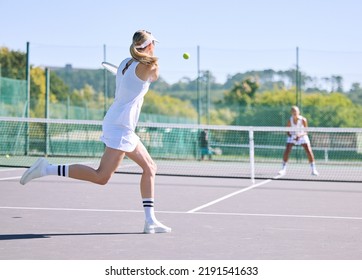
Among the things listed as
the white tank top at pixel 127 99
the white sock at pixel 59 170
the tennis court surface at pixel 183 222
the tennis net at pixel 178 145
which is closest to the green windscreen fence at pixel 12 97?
the tennis net at pixel 178 145

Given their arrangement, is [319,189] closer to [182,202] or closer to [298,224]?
[182,202]

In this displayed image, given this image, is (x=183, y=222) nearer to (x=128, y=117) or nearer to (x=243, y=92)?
(x=128, y=117)

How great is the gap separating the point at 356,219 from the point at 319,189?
442 cm

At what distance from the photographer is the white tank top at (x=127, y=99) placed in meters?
6.50

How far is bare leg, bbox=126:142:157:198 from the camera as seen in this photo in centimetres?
667

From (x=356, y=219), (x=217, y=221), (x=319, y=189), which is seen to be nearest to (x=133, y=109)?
(x=217, y=221)

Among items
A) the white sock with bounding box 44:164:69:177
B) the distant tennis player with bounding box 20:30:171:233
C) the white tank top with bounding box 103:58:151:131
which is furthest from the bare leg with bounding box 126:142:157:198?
the white sock with bounding box 44:164:69:177

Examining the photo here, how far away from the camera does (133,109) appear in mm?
6598

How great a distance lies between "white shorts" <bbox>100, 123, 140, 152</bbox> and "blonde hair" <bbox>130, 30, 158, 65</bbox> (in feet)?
1.96

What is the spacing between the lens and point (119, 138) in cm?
652

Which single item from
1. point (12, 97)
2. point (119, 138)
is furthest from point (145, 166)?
point (12, 97)

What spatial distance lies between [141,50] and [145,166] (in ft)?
3.22

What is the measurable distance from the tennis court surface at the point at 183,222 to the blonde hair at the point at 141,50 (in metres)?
1.44

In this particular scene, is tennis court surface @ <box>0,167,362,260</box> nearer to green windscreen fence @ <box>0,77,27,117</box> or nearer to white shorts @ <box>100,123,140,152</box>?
white shorts @ <box>100,123,140,152</box>
